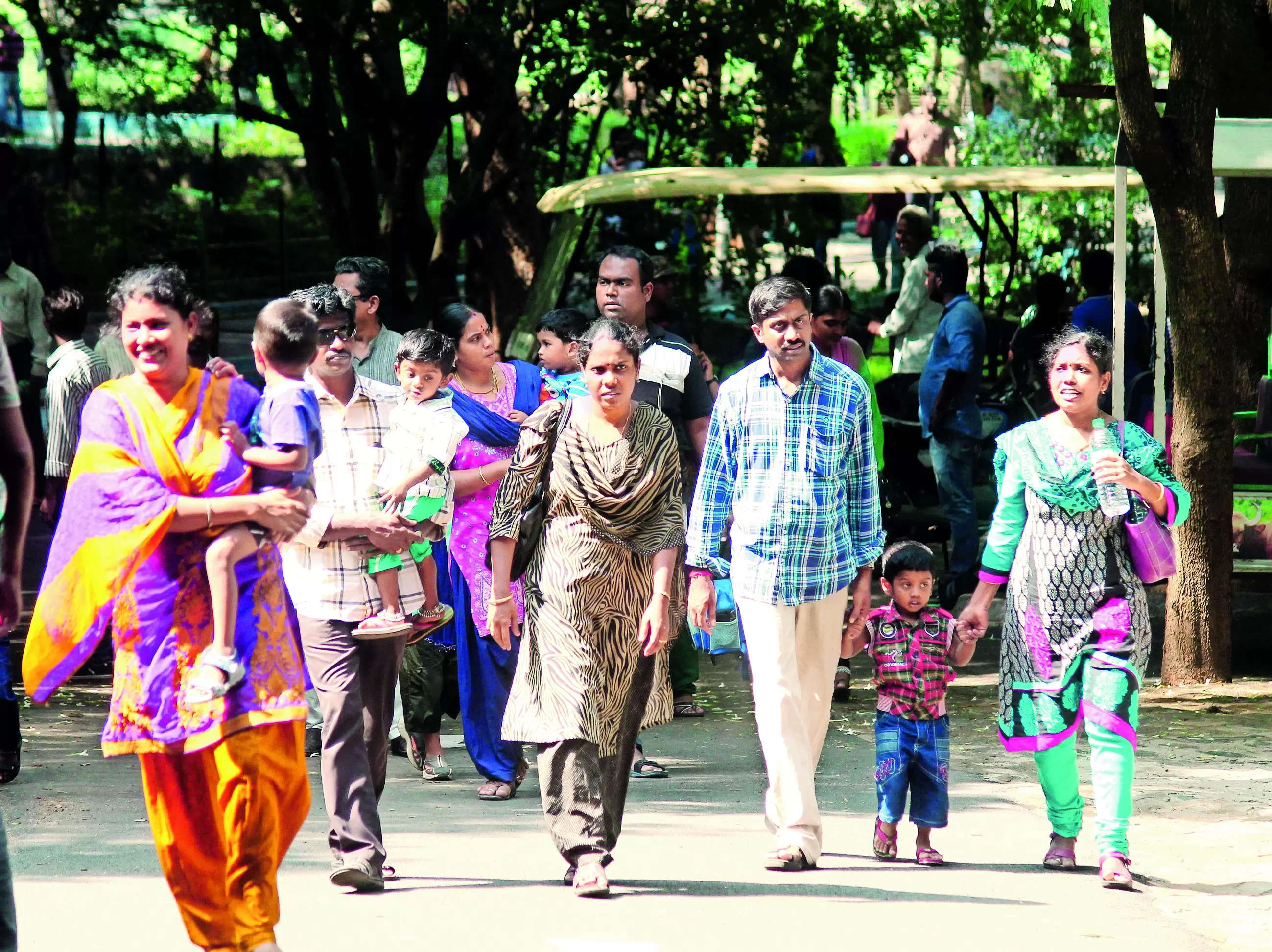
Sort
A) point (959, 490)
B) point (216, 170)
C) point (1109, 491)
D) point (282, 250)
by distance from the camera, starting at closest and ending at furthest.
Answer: point (1109, 491) → point (959, 490) → point (282, 250) → point (216, 170)

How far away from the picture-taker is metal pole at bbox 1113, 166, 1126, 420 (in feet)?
27.8

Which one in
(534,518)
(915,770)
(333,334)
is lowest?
(915,770)

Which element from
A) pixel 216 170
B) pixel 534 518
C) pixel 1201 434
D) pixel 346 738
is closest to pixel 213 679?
pixel 346 738

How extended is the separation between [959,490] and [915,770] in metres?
4.81

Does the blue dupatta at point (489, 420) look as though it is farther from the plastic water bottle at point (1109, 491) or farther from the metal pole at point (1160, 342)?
the metal pole at point (1160, 342)

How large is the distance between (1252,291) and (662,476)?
7438 millimetres

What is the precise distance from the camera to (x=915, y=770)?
238 inches

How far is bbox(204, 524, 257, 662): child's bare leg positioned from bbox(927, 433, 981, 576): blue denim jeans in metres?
6.80

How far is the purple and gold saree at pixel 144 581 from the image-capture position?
4367 millimetres

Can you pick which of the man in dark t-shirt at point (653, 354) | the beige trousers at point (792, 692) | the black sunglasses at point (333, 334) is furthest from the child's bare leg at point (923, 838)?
the black sunglasses at point (333, 334)

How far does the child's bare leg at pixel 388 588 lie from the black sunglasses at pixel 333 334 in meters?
0.78

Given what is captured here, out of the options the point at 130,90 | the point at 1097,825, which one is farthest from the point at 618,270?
the point at 130,90

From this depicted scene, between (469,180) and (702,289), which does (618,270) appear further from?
(469,180)

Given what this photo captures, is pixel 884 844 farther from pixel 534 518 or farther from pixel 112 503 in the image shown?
pixel 112 503
